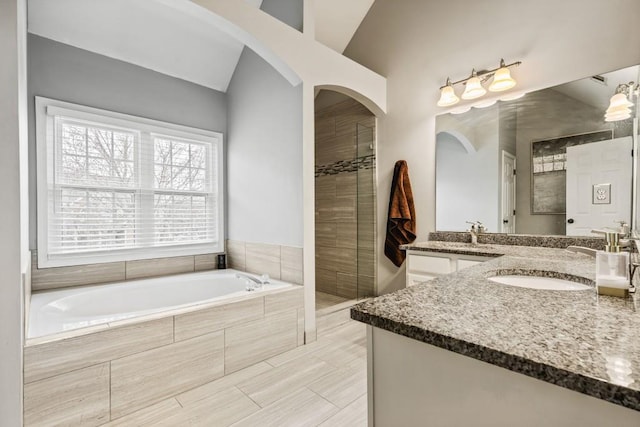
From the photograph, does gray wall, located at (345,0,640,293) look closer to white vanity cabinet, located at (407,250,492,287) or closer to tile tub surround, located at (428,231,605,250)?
tile tub surround, located at (428,231,605,250)

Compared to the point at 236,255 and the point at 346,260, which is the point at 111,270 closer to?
the point at 236,255

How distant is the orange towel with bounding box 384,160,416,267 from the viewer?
3143 mm

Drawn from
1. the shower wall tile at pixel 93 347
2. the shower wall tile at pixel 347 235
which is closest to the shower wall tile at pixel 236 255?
the shower wall tile at pixel 347 235

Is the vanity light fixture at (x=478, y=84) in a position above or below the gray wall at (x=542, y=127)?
above

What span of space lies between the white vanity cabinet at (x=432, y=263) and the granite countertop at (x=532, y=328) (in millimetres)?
1374

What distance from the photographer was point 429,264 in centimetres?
252

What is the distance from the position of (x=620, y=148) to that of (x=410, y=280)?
5.60 ft

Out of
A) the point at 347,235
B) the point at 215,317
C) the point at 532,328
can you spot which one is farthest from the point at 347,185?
the point at 532,328

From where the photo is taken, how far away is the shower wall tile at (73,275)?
2494mm

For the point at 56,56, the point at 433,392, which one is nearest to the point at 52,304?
the point at 56,56

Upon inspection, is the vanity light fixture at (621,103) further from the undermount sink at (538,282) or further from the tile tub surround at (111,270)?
the tile tub surround at (111,270)

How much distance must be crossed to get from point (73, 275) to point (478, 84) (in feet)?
12.8

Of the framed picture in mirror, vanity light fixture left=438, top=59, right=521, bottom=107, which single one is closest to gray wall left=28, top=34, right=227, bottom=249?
vanity light fixture left=438, top=59, right=521, bottom=107

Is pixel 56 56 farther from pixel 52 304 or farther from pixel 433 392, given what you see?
pixel 433 392
